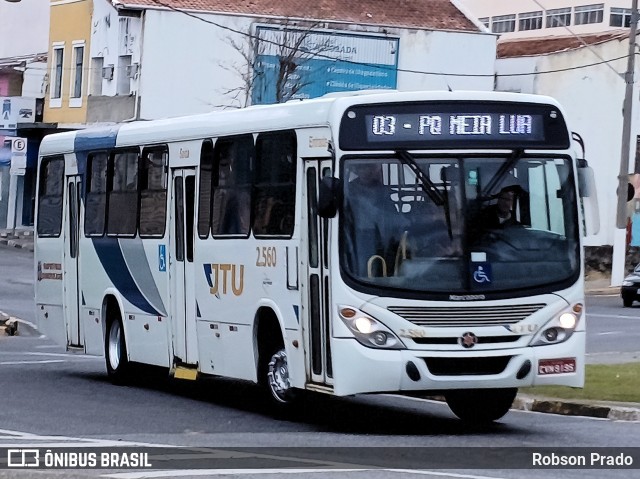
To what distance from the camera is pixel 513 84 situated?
56375mm

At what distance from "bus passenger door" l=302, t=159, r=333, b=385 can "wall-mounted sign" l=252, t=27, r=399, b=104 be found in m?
37.0

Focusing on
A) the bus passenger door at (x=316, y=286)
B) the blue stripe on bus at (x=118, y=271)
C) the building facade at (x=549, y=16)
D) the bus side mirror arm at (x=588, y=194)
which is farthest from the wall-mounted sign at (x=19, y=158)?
the bus side mirror arm at (x=588, y=194)

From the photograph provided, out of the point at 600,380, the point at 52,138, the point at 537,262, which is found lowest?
the point at 600,380

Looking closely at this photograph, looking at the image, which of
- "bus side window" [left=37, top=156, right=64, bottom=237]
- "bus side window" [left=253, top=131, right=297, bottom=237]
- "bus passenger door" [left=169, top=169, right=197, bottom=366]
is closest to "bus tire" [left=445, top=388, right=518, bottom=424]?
"bus side window" [left=253, top=131, right=297, bottom=237]

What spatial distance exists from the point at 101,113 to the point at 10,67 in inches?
392

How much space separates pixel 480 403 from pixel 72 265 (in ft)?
25.2

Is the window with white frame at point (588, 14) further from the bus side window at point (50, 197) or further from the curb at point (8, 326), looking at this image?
the bus side window at point (50, 197)

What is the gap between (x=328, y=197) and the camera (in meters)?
13.4

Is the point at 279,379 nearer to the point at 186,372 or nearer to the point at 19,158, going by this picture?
the point at 186,372

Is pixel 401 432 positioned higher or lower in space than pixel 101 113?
lower

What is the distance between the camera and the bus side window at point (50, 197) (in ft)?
70.2

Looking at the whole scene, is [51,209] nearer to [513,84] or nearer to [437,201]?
[437,201]

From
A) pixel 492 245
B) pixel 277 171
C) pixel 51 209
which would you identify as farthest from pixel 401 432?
pixel 51 209

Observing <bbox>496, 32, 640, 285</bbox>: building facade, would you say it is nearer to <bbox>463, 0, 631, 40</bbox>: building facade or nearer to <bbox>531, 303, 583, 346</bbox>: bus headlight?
<bbox>463, 0, 631, 40</bbox>: building facade
